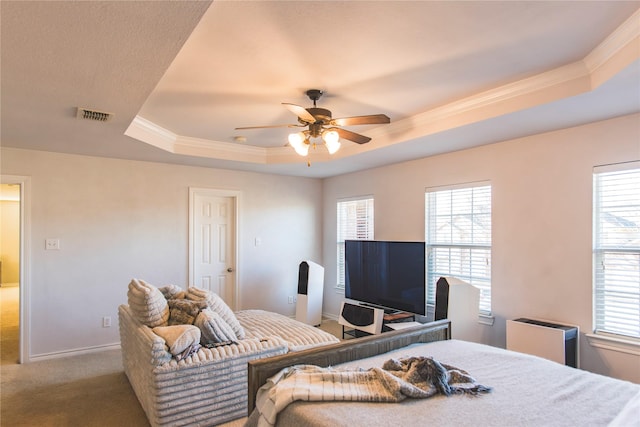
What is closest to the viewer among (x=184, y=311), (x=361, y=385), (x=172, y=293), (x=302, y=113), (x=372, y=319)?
(x=361, y=385)

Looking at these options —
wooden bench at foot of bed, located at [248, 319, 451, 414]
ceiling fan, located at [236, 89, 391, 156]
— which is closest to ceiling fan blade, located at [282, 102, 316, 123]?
ceiling fan, located at [236, 89, 391, 156]

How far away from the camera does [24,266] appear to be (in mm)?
4199

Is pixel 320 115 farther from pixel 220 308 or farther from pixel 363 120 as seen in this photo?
pixel 220 308

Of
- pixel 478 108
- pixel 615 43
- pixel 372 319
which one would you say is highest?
pixel 615 43

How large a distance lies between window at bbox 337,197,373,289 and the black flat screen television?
1.85 feet

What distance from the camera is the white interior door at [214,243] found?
5348 mm

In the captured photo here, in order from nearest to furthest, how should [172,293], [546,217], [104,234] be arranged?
1. [172,293]
2. [546,217]
3. [104,234]

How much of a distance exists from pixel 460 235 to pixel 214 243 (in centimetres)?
332

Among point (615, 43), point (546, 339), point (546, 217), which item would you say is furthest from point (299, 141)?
point (546, 339)

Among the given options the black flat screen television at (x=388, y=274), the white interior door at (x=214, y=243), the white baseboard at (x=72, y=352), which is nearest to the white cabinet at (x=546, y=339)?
the black flat screen television at (x=388, y=274)

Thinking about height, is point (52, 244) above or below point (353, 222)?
below

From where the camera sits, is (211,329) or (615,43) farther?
(211,329)

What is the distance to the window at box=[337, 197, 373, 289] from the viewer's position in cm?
568

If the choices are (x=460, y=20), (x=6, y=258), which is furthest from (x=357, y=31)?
(x=6, y=258)
